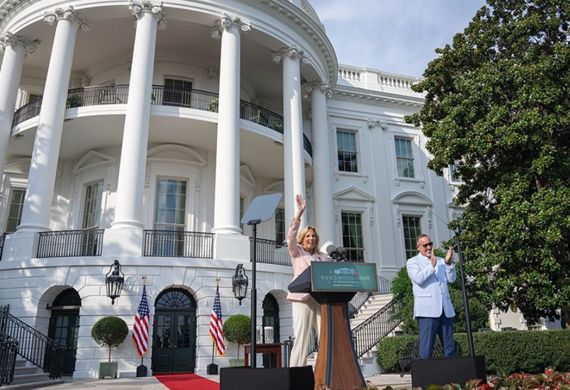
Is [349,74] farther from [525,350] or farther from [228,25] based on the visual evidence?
[525,350]

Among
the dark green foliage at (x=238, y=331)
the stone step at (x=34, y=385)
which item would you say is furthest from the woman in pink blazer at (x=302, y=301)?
the dark green foliage at (x=238, y=331)

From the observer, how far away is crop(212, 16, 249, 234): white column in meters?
14.1

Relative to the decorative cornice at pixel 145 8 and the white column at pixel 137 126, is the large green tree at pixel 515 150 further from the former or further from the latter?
the decorative cornice at pixel 145 8

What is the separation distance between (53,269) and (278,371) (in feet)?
34.6

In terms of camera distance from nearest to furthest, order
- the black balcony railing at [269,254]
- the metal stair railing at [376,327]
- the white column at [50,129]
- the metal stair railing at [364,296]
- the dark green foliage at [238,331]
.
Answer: the dark green foliage at [238,331], the metal stair railing at [376,327], the white column at [50,129], the black balcony railing at [269,254], the metal stair railing at [364,296]

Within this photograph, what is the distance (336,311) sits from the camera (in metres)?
5.06

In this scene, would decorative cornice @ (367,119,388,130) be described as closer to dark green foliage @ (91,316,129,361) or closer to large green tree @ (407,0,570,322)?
large green tree @ (407,0,570,322)

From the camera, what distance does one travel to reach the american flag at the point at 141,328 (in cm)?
1180

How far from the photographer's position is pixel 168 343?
13086 mm

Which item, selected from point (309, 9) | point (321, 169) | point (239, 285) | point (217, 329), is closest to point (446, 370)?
point (217, 329)

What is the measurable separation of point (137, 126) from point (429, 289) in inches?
427

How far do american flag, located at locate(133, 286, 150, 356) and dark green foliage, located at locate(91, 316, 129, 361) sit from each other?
260mm

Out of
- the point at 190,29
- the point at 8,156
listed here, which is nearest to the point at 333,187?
the point at 190,29

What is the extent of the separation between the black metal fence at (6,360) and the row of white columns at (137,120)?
4.33 metres
